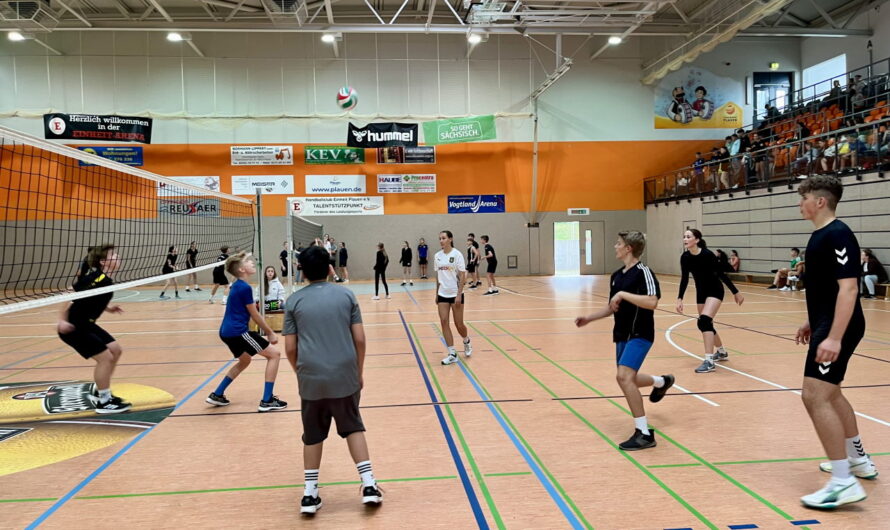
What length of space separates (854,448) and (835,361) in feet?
2.87

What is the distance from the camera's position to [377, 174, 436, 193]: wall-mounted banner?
86.6ft

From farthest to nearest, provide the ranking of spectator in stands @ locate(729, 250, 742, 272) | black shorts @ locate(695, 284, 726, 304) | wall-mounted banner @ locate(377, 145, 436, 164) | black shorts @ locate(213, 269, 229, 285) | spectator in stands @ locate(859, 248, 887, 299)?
1. wall-mounted banner @ locate(377, 145, 436, 164)
2. spectator in stands @ locate(729, 250, 742, 272)
3. black shorts @ locate(213, 269, 229, 285)
4. spectator in stands @ locate(859, 248, 887, 299)
5. black shorts @ locate(695, 284, 726, 304)

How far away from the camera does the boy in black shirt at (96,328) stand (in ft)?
19.1

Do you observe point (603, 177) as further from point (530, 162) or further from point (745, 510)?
point (745, 510)

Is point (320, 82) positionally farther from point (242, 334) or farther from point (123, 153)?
point (242, 334)

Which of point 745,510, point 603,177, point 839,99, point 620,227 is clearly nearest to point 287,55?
point 603,177

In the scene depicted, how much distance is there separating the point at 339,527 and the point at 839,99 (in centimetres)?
2410

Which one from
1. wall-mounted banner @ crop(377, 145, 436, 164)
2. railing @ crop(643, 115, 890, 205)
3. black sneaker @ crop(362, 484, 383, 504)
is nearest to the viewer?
black sneaker @ crop(362, 484, 383, 504)

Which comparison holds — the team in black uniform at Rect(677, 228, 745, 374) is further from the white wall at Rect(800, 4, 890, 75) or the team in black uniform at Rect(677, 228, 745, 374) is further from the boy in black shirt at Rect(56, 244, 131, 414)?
the white wall at Rect(800, 4, 890, 75)

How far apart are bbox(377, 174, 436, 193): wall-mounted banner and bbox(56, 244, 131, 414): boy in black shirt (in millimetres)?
20600

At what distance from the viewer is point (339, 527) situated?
3451mm

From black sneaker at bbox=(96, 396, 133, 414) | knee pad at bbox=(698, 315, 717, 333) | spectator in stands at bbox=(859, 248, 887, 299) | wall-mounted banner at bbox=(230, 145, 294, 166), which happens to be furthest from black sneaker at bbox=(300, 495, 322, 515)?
wall-mounted banner at bbox=(230, 145, 294, 166)

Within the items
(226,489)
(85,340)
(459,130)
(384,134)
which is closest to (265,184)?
(384,134)

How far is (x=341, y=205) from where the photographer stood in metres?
26.2
